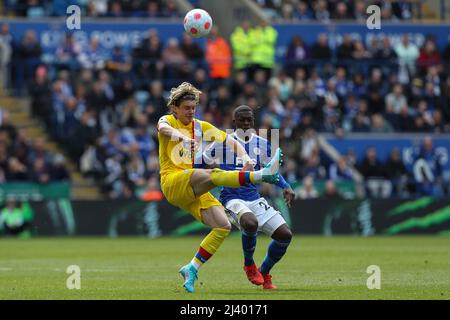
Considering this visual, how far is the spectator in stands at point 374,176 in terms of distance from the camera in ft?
99.1

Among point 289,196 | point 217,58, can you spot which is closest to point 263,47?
point 217,58

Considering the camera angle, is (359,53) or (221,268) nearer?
(221,268)

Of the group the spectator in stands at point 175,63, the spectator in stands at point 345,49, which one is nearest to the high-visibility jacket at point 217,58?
the spectator in stands at point 175,63

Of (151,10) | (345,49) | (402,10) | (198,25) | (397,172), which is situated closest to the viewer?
(198,25)

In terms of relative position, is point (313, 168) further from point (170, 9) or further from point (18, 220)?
point (18, 220)

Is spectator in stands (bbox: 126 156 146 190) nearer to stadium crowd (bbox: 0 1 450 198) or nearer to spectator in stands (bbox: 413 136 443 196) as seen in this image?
stadium crowd (bbox: 0 1 450 198)

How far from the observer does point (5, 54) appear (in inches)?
1217

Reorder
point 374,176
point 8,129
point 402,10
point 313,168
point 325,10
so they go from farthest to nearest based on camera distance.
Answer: point 402,10
point 325,10
point 374,176
point 313,168
point 8,129

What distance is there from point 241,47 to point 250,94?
184 centimetres

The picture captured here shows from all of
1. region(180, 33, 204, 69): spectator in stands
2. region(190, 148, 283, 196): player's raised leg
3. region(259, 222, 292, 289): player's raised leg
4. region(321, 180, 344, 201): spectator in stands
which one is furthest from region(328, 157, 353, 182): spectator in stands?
region(190, 148, 283, 196): player's raised leg

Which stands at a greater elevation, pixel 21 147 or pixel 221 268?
pixel 21 147
